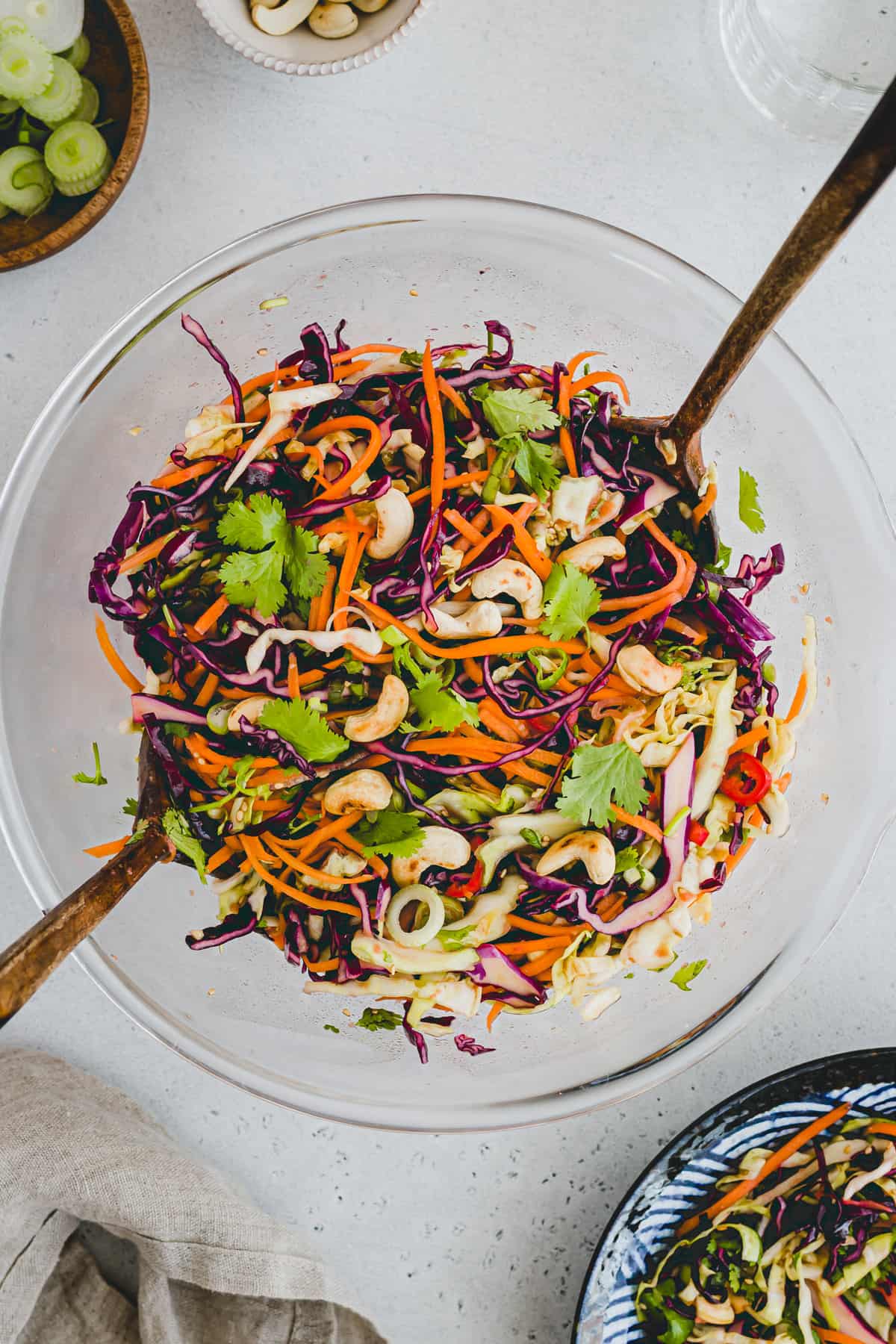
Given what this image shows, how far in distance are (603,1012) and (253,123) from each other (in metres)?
1.46

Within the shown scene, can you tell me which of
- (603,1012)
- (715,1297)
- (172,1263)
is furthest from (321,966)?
(715,1297)

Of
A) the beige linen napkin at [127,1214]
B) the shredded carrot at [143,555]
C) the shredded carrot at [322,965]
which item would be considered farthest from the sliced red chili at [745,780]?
the beige linen napkin at [127,1214]

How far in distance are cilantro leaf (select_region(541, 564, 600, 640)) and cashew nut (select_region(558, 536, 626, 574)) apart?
0.02 meters

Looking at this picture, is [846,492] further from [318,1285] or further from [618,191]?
[318,1285]

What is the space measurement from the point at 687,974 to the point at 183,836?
Answer: 0.73 meters

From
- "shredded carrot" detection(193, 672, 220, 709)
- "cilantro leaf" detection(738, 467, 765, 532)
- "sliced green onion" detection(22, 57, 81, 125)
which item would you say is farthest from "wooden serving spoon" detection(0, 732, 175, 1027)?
"sliced green onion" detection(22, 57, 81, 125)

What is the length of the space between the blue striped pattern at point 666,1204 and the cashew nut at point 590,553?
3.20 ft

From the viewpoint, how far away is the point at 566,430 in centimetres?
130

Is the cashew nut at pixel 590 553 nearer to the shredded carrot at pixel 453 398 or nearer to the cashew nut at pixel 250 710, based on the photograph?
the shredded carrot at pixel 453 398

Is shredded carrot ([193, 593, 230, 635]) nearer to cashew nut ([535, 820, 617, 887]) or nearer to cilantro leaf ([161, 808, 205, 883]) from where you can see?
cilantro leaf ([161, 808, 205, 883])

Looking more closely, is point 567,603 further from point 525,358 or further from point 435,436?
point 525,358

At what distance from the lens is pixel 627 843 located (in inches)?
51.1

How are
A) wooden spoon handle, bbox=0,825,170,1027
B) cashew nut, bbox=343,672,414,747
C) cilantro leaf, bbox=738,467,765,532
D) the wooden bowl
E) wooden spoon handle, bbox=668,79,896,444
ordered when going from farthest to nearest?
1. the wooden bowl
2. cilantro leaf, bbox=738,467,765,532
3. cashew nut, bbox=343,672,414,747
4. wooden spoon handle, bbox=0,825,170,1027
5. wooden spoon handle, bbox=668,79,896,444

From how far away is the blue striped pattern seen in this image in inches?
67.8
